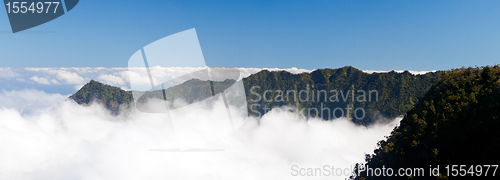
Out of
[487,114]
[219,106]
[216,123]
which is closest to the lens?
[219,106]

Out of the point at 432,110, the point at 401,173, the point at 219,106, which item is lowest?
the point at 401,173

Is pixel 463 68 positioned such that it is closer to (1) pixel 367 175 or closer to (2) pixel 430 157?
(2) pixel 430 157

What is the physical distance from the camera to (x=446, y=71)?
53938mm

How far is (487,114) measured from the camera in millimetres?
37406

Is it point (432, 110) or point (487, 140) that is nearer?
point (487, 140)

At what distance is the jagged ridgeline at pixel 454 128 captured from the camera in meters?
34.6

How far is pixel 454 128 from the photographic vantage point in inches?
1590

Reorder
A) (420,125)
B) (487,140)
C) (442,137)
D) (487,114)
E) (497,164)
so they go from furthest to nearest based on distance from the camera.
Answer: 1. (420,125)
2. (442,137)
3. (487,114)
4. (487,140)
5. (497,164)

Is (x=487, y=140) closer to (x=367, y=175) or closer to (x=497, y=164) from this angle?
(x=497, y=164)

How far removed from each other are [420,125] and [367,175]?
18123mm

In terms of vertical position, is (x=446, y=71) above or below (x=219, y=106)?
above

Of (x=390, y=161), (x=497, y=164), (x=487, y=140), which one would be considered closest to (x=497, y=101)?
(x=487, y=140)

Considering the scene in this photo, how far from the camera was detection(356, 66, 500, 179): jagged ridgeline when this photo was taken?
34.6 meters

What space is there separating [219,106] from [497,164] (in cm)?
4043
